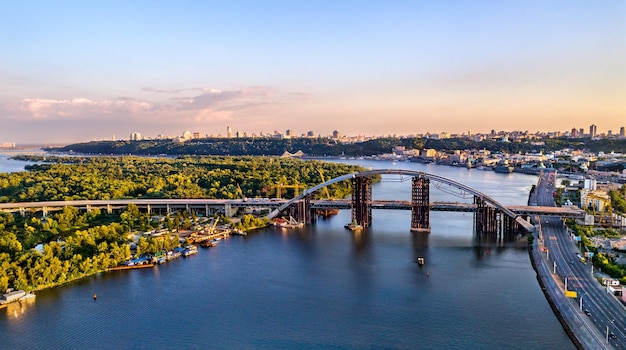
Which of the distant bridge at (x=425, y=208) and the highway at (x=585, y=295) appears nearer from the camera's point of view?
the highway at (x=585, y=295)

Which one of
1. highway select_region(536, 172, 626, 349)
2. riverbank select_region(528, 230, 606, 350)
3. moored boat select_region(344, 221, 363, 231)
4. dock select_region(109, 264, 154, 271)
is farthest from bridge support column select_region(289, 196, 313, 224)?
riverbank select_region(528, 230, 606, 350)

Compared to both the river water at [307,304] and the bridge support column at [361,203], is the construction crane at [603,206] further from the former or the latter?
the bridge support column at [361,203]

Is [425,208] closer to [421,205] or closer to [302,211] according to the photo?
[421,205]

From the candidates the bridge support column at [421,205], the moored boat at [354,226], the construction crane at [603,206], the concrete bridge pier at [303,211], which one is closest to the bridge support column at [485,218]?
the bridge support column at [421,205]

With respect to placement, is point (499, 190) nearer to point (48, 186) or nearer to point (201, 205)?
point (201, 205)

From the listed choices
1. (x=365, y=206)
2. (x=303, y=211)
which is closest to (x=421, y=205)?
(x=365, y=206)

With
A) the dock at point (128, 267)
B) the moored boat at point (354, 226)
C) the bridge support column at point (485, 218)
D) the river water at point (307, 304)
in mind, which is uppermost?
the bridge support column at point (485, 218)

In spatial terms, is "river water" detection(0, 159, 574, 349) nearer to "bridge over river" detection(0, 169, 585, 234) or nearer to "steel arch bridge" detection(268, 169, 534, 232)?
"steel arch bridge" detection(268, 169, 534, 232)
